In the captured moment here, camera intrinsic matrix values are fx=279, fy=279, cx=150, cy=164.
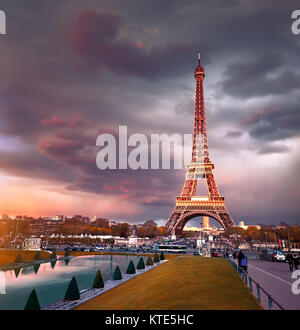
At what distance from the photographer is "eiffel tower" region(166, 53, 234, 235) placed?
102938 millimetres

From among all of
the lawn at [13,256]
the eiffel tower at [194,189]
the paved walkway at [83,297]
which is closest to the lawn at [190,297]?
the paved walkway at [83,297]

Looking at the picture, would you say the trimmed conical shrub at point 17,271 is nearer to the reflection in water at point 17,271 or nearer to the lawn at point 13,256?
the reflection in water at point 17,271

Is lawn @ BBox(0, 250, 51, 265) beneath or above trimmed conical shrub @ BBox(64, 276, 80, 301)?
beneath

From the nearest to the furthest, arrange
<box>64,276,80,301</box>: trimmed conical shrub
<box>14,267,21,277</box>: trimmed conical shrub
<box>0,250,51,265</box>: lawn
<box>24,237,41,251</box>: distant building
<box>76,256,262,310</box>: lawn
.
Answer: <box>76,256,262,310</box>: lawn, <box>64,276,80,301</box>: trimmed conical shrub, <box>14,267,21,277</box>: trimmed conical shrub, <box>0,250,51,265</box>: lawn, <box>24,237,41,251</box>: distant building

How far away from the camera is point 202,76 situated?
4796 inches

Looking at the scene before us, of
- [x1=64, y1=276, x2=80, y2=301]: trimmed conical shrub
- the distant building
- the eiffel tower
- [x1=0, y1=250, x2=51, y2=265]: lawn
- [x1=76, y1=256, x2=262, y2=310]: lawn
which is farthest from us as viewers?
the eiffel tower

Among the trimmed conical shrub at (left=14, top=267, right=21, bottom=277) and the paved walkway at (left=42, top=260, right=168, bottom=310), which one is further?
the trimmed conical shrub at (left=14, top=267, right=21, bottom=277)

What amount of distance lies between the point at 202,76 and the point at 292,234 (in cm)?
7559

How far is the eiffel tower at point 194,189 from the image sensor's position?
103 meters

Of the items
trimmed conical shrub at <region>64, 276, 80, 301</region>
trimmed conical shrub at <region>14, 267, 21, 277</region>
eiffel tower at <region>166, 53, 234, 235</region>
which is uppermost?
eiffel tower at <region>166, 53, 234, 235</region>

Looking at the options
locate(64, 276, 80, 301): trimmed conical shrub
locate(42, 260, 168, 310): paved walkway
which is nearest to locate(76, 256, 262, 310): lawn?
locate(42, 260, 168, 310): paved walkway

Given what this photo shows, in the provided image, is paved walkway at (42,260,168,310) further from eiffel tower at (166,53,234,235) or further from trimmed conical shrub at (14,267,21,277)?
eiffel tower at (166,53,234,235)
